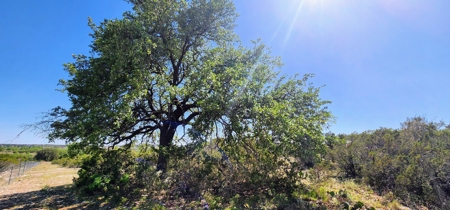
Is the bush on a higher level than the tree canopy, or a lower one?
lower

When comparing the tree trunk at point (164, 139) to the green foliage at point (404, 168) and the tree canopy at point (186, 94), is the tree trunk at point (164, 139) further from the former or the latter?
the green foliage at point (404, 168)

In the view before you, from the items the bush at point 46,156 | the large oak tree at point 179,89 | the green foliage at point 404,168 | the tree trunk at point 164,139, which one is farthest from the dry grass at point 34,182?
the bush at point 46,156

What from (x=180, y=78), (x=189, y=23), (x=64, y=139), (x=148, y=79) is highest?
(x=189, y=23)

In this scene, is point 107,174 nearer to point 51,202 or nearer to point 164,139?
point 51,202

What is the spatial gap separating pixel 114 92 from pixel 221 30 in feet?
19.6

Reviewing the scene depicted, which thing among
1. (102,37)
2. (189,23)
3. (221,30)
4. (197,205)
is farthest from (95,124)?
(221,30)

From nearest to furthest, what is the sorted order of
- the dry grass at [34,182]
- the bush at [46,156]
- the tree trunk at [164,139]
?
the tree trunk at [164,139]
the dry grass at [34,182]
the bush at [46,156]

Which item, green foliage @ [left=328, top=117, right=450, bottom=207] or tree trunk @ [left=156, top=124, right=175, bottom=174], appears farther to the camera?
tree trunk @ [left=156, top=124, right=175, bottom=174]

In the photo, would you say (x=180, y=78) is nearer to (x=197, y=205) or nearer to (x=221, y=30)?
(x=221, y=30)

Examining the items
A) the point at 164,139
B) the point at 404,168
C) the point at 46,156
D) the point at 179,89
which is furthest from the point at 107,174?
the point at 46,156

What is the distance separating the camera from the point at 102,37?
8.65 metres

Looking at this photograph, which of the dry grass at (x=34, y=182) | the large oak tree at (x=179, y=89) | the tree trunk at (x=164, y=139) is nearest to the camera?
the large oak tree at (x=179, y=89)

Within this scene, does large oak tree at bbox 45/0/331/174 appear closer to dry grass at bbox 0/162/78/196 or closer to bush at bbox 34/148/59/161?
dry grass at bbox 0/162/78/196

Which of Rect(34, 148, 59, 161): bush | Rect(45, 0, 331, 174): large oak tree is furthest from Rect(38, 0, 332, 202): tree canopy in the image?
Rect(34, 148, 59, 161): bush
